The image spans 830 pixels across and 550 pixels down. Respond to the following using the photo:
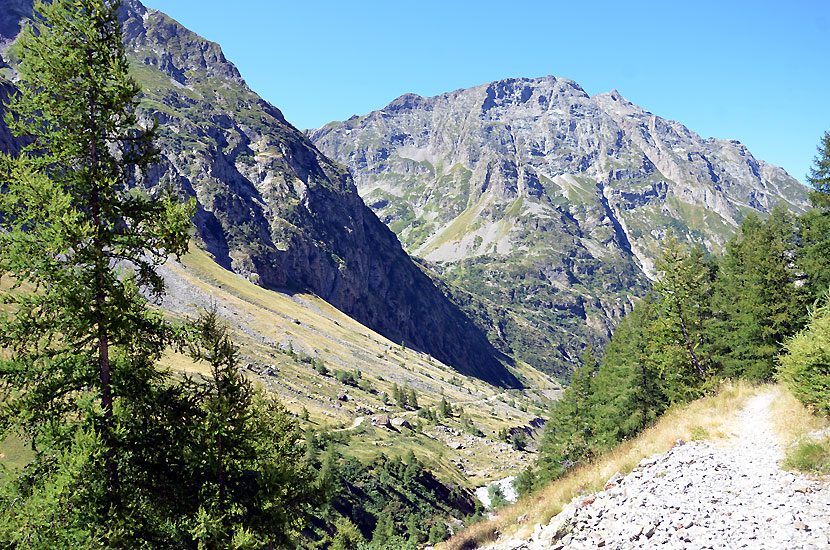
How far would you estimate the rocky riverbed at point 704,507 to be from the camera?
8570 mm

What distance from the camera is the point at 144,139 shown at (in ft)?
38.1

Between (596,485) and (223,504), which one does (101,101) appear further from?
(596,485)

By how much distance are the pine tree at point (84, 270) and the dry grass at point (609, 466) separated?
472 inches

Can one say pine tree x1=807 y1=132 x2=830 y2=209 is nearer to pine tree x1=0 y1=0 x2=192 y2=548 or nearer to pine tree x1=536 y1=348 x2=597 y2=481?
pine tree x1=536 y1=348 x2=597 y2=481

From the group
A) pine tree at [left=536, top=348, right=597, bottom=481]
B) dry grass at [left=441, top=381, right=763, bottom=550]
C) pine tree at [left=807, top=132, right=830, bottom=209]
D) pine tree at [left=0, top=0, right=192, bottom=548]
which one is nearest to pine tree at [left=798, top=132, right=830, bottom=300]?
pine tree at [left=807, top=132, right=830, bottom=209]

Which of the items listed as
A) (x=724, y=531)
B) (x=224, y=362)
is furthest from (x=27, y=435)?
(x=724, y=531)

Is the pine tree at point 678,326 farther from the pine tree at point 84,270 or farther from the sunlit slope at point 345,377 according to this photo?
the sunlit slope at point 345,377

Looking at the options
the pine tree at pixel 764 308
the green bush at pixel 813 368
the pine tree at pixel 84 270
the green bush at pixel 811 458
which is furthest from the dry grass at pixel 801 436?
the pine tree at pixel 84 270

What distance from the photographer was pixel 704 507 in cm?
1008

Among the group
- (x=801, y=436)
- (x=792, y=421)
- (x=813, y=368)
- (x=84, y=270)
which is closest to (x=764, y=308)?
(x=813, y=368)

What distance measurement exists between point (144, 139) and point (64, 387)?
252 inches

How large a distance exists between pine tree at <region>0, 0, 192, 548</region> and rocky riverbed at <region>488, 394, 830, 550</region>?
11.0m

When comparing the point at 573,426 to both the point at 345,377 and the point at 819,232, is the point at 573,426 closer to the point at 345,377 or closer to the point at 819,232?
the point at 819,232

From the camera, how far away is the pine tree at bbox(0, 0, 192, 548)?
970 centimetres
